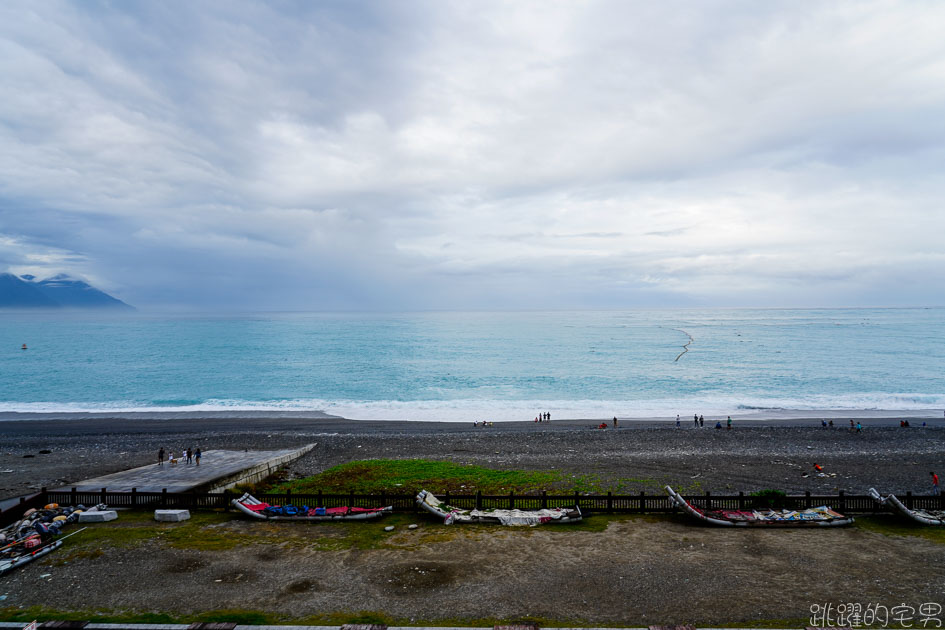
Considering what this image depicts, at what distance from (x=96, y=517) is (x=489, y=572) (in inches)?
598

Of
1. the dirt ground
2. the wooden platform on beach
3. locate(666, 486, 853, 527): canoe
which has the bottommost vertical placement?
the wooden platform on beach

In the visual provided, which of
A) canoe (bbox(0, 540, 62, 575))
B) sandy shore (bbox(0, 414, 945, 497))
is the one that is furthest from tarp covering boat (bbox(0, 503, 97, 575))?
sandy shore (bbox(0, 414, 945, 497))

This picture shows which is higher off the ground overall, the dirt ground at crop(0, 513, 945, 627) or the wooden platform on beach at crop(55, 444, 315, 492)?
the dirt ground at crop(0, 513, 945, 627)

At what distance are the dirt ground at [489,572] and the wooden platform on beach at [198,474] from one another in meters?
5.87

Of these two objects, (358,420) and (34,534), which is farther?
(358,420)

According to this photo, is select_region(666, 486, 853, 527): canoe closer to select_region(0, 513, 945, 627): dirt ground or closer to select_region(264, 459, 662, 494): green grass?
select_region(0, 513, 945, 627): dirt ground

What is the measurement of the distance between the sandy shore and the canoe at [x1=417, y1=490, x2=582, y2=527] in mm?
9896

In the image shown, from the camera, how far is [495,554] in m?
15.6

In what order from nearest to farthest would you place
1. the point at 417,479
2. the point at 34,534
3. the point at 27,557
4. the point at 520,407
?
the point at 27,557 → the point at 34,534 → the point at 417,479 → the point at 520,407

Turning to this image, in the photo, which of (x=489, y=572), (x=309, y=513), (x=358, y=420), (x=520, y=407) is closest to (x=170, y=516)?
(x=309, y=513)

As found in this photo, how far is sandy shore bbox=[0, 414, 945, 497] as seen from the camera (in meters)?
29.2

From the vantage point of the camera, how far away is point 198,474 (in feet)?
85.6

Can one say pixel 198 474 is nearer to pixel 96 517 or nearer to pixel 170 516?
pixel 96 517

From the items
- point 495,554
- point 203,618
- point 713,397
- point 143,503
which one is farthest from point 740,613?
point 713,397
